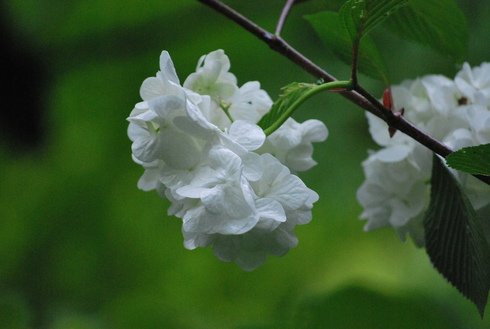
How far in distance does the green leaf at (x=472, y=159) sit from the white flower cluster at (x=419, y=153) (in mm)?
96

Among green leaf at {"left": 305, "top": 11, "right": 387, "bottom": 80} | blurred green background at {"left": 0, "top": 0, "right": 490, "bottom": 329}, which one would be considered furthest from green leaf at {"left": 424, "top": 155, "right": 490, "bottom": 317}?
blurred green background at {"left": 0, "top": 0, "right": 490, "bottom": 329}

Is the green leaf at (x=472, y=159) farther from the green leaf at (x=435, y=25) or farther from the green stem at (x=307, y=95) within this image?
the green leaf at (x=435, y=25)

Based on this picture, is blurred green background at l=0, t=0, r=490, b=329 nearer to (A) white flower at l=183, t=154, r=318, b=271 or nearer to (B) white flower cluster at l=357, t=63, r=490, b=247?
(B) white flower cluster at l=357, t=63, r=490, b=247

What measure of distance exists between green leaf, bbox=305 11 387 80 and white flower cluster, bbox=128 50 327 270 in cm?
22

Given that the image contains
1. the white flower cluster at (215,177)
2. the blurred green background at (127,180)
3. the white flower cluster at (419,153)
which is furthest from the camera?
the blurred green background at (127,180)

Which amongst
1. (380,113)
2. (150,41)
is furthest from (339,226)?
(380,113)

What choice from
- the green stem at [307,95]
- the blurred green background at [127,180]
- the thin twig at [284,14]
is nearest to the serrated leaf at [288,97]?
the green stem at [307,95]

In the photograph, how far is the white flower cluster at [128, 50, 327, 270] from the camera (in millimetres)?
297

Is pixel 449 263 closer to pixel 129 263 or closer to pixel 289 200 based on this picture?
pixel 289 200

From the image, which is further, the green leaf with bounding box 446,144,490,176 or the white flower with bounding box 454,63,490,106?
the white flower with bounding box 454,63,490,106

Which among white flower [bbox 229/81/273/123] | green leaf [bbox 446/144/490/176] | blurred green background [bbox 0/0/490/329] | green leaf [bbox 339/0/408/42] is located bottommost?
blurred green background [bbox 0/0/490/329]

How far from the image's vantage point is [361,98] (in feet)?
1.27

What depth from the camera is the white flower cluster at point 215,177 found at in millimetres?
297

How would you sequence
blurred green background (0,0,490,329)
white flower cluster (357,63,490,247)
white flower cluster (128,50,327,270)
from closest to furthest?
1. white flower cluster (128,50,327,270)
2. white flower cluster (357,63,490,247)
3. blurred green background (0,0,490,329)
